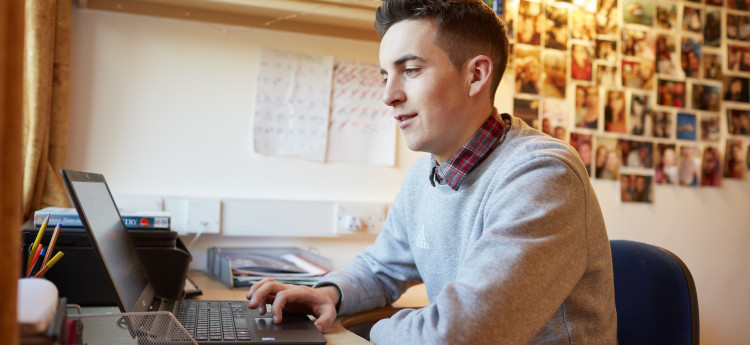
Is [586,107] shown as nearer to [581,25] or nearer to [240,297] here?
[581,25]

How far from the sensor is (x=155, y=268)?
46.7 inches

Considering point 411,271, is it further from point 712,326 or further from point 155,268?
point 712,326

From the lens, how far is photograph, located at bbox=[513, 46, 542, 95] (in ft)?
6.64

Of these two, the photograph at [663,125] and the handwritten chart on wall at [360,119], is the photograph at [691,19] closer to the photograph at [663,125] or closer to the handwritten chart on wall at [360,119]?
the photograph at [663,125]

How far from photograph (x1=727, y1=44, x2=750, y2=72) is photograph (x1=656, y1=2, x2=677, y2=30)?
276 mm

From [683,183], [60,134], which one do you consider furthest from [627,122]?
[60,134]

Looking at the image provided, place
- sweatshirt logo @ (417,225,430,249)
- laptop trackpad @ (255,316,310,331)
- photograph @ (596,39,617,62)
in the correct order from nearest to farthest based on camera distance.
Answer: laptop trackpad @ (255,316,310,331)
sweatshirt logo @ (417,225,430,249)
photograph @ (596,39,617,62)

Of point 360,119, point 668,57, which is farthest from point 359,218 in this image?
point 668,57

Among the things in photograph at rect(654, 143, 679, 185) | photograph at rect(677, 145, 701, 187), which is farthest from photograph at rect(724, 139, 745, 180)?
photograph at rect(654, 143, 679, 185)

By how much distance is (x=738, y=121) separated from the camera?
2281 millimetres

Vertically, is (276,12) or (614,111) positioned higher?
(276,12)

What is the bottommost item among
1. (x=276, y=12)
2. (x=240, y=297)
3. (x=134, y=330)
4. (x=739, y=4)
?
(x=240, y=297)

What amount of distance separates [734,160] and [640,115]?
1.56 ft

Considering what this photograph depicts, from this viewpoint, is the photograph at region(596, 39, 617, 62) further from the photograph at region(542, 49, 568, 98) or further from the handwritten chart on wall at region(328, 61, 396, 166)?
the handwritten chart on wall at region(328, 61, 396, 166)
